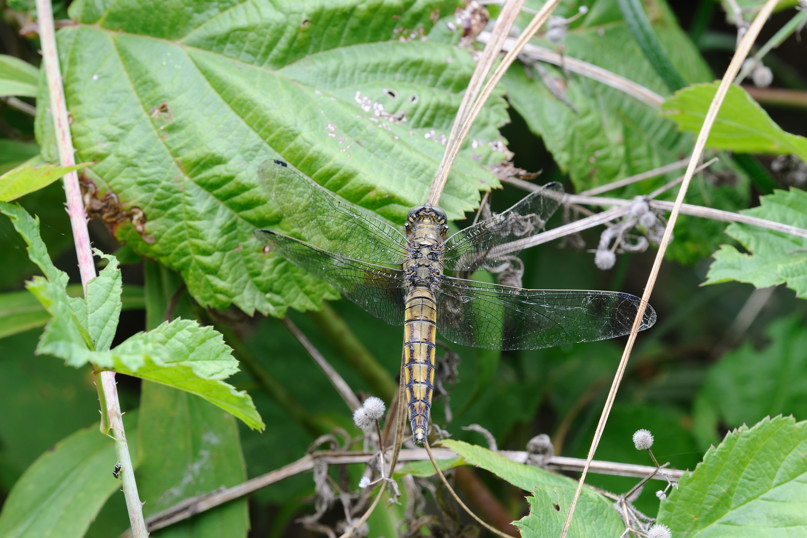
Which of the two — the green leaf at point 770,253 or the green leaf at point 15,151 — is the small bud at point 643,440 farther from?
the green leaf at point 15,151

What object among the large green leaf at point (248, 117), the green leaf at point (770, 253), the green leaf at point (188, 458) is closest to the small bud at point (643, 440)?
the green leaf at point (770, 253)

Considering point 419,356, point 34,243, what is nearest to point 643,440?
point 419,356

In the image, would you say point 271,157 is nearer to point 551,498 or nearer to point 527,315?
point 527,315

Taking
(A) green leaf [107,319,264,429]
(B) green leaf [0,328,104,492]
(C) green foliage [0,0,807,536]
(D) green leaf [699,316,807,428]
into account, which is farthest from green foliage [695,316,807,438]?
(B) green leaf [0,328,104,492]

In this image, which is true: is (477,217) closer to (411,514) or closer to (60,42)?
(411,514)

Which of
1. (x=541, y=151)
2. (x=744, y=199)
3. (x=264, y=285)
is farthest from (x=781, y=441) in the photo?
(x=541, y=151)

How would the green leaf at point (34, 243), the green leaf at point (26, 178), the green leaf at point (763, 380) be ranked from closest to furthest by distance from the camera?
the green leaf at point (34, 243) → the green leaf at point (26, 178) → the green leaf at point (763, 380)

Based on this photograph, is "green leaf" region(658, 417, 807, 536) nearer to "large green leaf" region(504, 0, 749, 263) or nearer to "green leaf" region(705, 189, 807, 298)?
"green leaf" region(705, 189, 807, 298)
